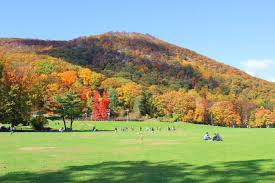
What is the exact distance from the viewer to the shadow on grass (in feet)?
46.4

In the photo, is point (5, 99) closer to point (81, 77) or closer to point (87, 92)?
point (87, 92)

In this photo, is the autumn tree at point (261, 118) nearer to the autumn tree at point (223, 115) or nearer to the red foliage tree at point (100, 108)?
the autumn tree at point (223, 115)

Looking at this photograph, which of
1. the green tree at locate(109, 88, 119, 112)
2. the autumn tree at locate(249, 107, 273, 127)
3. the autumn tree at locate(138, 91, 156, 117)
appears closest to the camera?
the autumn tree at locate(138, 91, 156, 117)

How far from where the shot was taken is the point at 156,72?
655 ft

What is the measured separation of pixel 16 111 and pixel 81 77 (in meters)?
84.3

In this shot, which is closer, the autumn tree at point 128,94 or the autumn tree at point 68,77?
the autumn tree at point 128,94

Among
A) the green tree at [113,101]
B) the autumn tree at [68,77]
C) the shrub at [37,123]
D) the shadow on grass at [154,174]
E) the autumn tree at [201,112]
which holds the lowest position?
the shadow on grass at [154,174]

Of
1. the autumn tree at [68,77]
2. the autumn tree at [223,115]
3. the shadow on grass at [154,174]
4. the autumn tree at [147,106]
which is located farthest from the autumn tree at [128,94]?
the shadow on grass at [154,174]

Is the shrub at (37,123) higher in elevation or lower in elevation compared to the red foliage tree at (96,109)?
lower

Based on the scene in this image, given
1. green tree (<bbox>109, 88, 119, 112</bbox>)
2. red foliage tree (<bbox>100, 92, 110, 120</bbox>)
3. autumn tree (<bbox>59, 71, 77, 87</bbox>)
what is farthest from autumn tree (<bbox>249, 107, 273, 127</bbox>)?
autumn tree (<bbox>59, 71, 77, 87</bbox>)

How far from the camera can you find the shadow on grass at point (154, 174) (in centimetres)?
1416

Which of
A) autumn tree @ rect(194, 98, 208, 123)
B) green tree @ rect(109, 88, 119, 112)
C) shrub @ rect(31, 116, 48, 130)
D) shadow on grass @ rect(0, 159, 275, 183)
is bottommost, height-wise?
shadow on grass @ rect(0, 159, 275, 183)

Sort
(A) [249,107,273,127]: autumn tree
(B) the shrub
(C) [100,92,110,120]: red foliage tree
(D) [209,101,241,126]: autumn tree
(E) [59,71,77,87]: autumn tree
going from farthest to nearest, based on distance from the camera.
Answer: (E) [59,71,77,87]: autumn tree → (A) [249,107,273,127]: autumn tree → (D) [209,101,241,126]: autumn tree → (C) [100,92,110,120]: red foliage tree → (B) the shrub

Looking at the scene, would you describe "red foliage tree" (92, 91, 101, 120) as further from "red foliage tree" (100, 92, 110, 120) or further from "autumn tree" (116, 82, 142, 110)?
"autumn tree" (116, 82, 142, 110)
